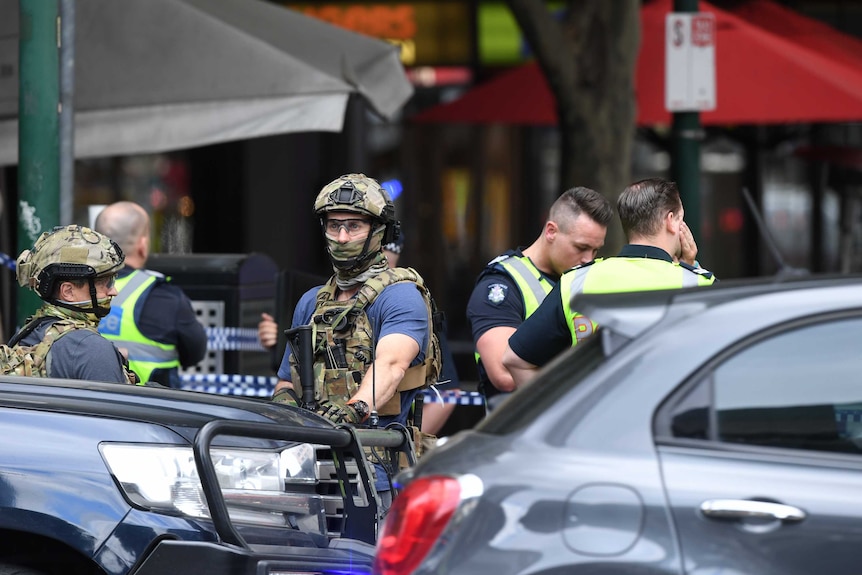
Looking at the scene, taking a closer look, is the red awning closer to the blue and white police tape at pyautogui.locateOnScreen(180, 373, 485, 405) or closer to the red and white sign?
the red and white sign

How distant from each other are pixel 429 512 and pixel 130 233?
3994 millimetres

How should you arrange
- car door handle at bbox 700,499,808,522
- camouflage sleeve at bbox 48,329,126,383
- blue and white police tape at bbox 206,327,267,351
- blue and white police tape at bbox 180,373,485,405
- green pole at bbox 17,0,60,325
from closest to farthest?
1. car door handle at bbox 700,499,808,522
2. camouflage sleeve at bbox 48,329,126,383
3. green pole at bbox 17,0,60,325
4. blue and white police tape at bbox 180,373,485,405
5. blue and white police tape at bbox 206,327,267,351

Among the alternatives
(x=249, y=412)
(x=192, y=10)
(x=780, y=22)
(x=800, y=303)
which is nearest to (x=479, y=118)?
(x=192, y=10)

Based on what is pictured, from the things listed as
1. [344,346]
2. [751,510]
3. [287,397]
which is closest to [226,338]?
[287,397]

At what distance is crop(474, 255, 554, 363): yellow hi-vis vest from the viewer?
5773 mm

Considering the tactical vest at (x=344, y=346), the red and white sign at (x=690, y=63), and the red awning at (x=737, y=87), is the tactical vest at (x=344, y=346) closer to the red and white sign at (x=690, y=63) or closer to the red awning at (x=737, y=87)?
the red and white sign at (x=690, y=63)

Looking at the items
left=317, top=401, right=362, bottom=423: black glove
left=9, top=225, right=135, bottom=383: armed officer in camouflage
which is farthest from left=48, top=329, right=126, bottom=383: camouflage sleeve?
left=317, top=401, right=362, bottom=423: black glove

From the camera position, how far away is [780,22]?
1202cm

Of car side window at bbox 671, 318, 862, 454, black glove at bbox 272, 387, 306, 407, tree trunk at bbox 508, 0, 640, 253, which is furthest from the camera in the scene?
tree trunk at bbox 508, 0, 640, 253

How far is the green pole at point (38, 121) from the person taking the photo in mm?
6305

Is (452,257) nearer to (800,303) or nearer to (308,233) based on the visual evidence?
(308,233)

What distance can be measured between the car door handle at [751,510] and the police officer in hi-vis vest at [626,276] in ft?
5.71

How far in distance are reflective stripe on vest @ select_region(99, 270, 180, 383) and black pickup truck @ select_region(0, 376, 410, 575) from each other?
7.45 feet

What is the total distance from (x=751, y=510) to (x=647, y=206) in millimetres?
2136
